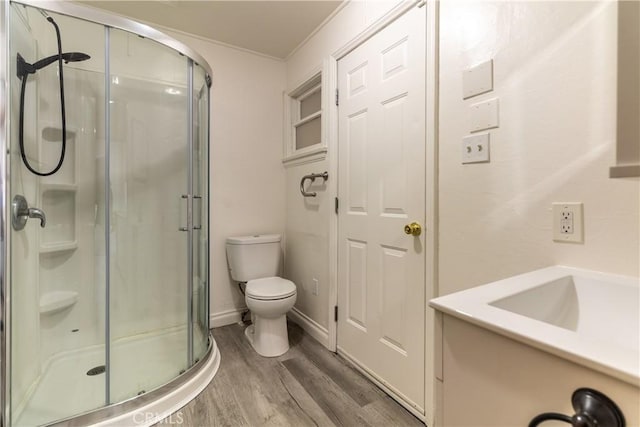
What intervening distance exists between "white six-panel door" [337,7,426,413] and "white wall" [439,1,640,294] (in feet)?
0.51

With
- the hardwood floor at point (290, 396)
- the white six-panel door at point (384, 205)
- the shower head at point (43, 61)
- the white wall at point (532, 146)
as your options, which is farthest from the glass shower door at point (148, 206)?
the white wall at point (532, 146)

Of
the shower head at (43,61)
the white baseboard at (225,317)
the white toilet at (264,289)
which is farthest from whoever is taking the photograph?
the white baseboard at (225,317)

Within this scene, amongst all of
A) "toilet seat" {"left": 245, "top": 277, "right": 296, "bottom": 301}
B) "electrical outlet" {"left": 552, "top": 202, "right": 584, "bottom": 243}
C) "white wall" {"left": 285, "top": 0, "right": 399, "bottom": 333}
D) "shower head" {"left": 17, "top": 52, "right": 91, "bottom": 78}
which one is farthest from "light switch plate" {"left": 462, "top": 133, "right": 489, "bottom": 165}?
"shower head" {"left": 17, "top": 52, "right": 91, "bottom": 78}

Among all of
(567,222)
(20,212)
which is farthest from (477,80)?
(20,212)

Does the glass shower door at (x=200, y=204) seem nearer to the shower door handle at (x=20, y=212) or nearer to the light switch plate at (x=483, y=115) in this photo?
the shower door handle at (x=20, y=212)

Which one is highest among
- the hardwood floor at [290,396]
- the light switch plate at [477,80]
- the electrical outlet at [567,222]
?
the light switch plate at [477,80]

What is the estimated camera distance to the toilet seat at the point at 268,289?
6.09 feet

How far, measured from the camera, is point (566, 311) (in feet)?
2.40

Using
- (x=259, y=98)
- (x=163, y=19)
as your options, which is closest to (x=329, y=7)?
(x=259, y=98)

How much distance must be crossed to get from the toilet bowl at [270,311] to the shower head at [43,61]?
157cm

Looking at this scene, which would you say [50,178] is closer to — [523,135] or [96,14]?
[96,14]

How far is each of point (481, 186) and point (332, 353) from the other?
1.44 metres

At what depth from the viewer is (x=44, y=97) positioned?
152 centimetres

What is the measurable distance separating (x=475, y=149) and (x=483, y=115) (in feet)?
Result: 0.41
